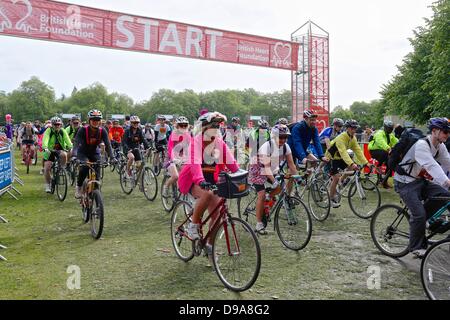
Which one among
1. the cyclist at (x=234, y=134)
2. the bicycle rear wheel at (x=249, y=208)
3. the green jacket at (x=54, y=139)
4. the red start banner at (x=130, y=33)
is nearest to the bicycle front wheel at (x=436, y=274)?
the bicycle rear wheel at (x=249, y=208)

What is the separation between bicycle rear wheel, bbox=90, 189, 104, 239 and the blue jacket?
12.8ft

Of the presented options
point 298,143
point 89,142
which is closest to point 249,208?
point 298,143

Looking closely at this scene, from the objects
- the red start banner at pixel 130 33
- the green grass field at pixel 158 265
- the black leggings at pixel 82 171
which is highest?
the red start banner at pixel 130 33

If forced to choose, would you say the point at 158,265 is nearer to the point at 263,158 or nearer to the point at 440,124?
the point at 263,158

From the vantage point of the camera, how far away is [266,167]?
6.14 meters

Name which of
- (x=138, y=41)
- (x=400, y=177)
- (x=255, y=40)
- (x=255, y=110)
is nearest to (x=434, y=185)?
(x=400, y=177)

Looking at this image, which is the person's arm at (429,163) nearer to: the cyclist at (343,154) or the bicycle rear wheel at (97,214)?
the cyclist at (343,154)

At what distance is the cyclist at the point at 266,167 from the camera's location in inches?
246

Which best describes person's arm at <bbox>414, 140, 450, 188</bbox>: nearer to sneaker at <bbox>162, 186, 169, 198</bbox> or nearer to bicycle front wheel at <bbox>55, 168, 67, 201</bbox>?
sneaker at <bbox>162, 186, 169, 198</bbox>

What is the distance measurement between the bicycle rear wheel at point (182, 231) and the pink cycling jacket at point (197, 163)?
0.41m

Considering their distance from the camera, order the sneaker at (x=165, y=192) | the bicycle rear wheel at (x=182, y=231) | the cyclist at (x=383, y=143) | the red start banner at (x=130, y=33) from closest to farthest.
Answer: the bicycle rear wheel at (x=182, y=231), the sneaker at (x=165, y=192), the cyclist at (x=383, y=143), the red start banner at (x=130, y=33)

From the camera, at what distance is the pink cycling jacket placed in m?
4.61

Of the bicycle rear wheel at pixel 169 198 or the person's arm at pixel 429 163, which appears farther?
the bicycle rear wheel at pixel 169 198

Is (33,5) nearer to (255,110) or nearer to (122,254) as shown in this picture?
(122,254)
